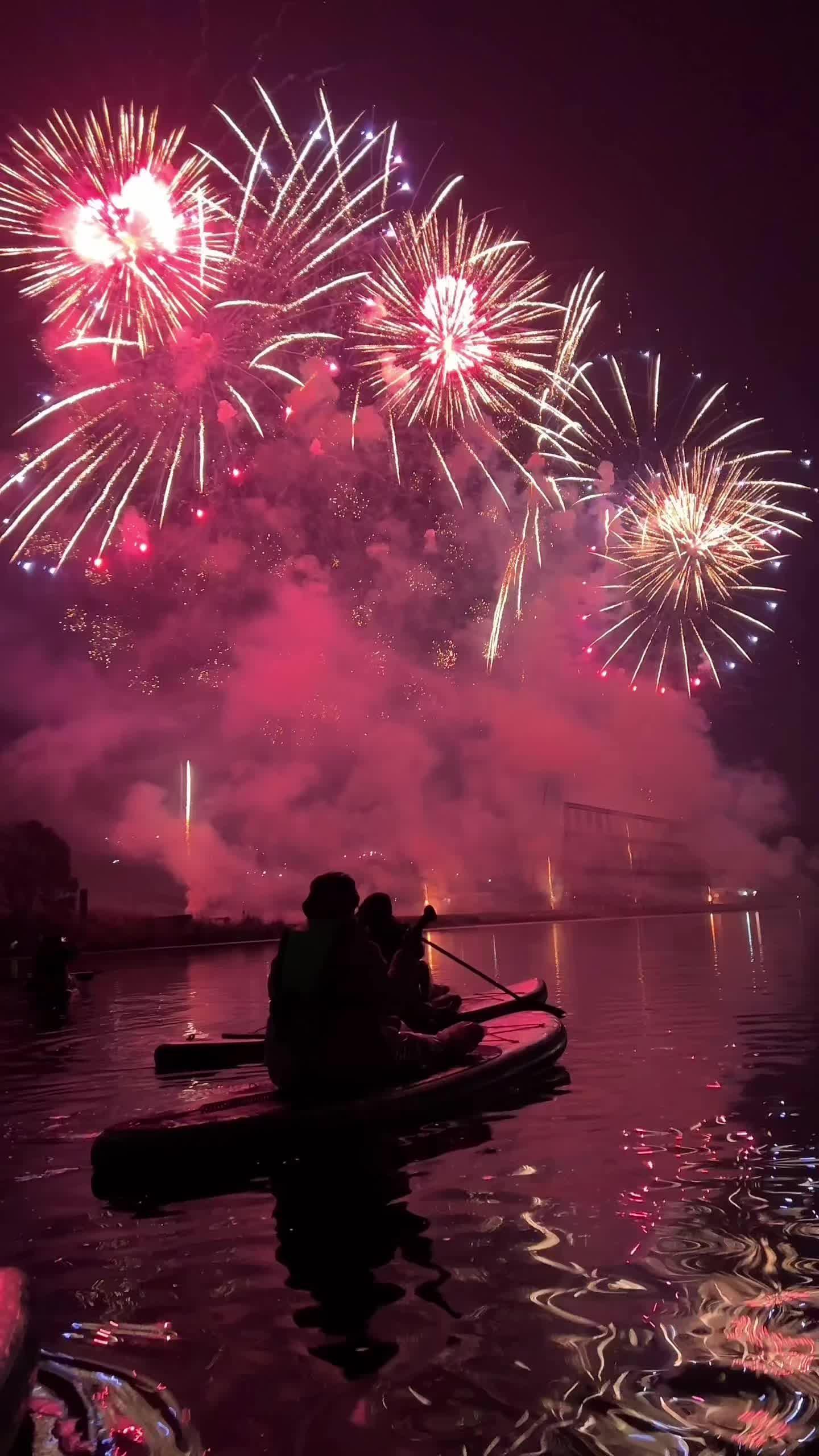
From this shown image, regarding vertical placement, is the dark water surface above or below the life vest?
below

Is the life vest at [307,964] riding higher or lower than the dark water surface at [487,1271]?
higher

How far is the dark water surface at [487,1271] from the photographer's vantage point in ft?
12.5

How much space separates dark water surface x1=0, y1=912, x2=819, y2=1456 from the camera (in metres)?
3.82

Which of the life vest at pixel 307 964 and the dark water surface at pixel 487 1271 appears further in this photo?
the life vest at pixel 307 964

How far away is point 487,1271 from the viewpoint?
5406 millimetres

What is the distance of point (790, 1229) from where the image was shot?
5.94 meters

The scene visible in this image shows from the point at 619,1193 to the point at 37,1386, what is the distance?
4083 millimetres

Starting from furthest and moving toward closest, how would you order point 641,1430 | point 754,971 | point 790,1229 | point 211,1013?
point 754,971 → point 211,1013 → point 790,1229 → point 641,1430

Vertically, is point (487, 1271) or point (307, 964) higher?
point (307, 964)

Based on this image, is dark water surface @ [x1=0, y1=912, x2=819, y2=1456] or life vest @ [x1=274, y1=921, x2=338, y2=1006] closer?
dark water surface @ [x1=0, y1=912, x2=819, y2=1456]

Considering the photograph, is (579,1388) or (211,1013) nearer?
(579,1388)

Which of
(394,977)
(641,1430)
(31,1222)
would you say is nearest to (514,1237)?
(641,1430)

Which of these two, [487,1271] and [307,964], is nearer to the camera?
[487,1271]

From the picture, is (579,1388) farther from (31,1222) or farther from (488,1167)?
(31,1222)
